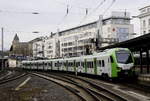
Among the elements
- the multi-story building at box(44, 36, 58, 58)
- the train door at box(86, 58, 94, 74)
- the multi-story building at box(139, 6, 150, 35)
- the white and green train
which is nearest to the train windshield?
the white and green train

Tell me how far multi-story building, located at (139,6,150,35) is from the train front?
185 feet

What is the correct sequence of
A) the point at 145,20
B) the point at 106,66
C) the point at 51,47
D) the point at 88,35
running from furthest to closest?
the point at 51,47
the point at 88,35
the point at 145,20
the point at 106,66

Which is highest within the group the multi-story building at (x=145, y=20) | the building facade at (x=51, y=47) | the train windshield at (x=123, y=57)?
the multi-story building at (x=145, y=20)

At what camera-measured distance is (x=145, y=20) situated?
83.1 metres

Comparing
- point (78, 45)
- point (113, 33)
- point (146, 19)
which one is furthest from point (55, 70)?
point (78, 45)

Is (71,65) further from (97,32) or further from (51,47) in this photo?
(51,47)

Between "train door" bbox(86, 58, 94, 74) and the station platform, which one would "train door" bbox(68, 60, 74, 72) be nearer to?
"train door" bbox(86, 58, 94, 74)

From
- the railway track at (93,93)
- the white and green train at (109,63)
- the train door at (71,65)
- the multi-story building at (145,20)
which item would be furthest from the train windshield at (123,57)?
the multi-story building at (145,20)

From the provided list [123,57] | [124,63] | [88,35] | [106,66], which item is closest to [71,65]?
[106,66]

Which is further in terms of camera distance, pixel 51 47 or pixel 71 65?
pixel 51 47

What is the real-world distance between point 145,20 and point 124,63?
196 ft

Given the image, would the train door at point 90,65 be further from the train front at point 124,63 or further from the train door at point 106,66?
the train front at point 124,63

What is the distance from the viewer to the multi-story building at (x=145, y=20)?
8162 centimetres

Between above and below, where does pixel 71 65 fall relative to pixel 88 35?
below
